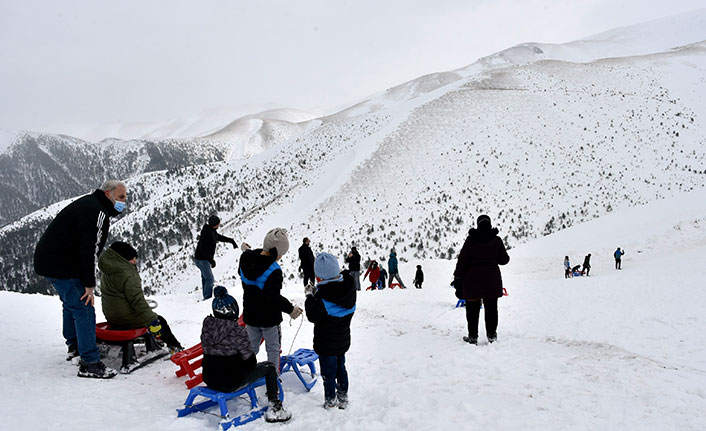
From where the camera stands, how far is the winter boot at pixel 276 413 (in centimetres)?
432

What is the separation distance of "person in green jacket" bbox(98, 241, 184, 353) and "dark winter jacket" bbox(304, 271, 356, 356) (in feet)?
8.52

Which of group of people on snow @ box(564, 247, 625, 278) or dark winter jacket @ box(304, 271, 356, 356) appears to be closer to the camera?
dark winter jacket @ box(304, 271, 356, 356)

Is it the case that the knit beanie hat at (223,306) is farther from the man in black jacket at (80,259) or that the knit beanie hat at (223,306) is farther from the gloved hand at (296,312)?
the man in black jacket at (80,259)

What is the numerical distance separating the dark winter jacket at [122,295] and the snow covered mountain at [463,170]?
1991 centimetres

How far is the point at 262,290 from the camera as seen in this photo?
503 centimetres

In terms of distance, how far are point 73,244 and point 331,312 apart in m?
3.45

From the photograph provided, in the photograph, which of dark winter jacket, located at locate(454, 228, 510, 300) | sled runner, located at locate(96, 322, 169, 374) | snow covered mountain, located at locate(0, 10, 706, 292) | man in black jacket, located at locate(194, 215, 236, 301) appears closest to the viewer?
sled runner, located at locate(96, 322, 169, 374)

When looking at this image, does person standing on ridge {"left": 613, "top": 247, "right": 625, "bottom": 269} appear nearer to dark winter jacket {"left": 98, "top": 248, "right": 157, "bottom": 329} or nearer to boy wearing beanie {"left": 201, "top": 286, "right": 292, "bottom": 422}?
boy wearing beanie {"left": 201, "top": 286, "right": 292, "bottom": 422}

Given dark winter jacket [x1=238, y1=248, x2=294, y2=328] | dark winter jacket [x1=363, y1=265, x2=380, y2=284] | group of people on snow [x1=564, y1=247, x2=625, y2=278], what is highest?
dark winter jacket [x1=238, y1=248, x2=294, y2=328]

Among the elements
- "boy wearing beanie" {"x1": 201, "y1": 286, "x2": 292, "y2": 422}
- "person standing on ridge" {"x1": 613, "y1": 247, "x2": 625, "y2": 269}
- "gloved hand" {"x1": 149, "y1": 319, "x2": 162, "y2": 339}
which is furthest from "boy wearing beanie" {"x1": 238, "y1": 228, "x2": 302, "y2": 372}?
"person standing on ridge" {"x1": 613, "y1": 247, "x2": 625, "y2": 269}

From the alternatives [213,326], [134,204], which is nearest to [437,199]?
[213,326]

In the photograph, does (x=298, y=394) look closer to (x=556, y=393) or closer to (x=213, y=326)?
(x=213, y=326)

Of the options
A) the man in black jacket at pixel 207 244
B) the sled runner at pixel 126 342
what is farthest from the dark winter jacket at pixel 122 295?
the man in black jacket at pixel 207 244

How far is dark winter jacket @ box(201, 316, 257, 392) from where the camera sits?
4.35m
